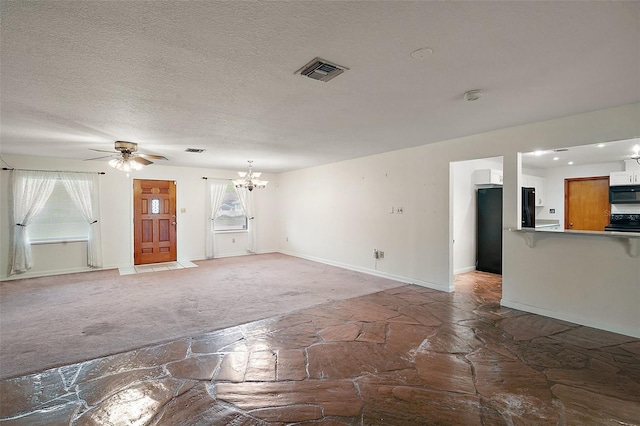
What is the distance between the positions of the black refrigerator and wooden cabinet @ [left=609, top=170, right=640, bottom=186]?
2.47 meters

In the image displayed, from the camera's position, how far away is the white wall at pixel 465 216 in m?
6.14

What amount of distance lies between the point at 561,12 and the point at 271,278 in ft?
17.7

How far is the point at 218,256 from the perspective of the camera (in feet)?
27.7

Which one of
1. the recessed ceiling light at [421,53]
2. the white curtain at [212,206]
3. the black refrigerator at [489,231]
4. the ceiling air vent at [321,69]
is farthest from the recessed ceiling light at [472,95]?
the white curtain at [212,206]

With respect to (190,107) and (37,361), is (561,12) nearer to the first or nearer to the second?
(190,107)

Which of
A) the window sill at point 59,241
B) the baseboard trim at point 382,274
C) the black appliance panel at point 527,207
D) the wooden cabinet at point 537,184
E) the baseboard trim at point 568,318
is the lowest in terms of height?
the baseboard trim at point 568,318

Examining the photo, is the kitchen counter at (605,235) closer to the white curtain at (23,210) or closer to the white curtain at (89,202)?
the white curtain at (89,202)

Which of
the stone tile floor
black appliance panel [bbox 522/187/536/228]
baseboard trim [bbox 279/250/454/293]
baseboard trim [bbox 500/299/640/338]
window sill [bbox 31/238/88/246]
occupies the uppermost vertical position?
black appliance panel [bbox 522/187/536/228]

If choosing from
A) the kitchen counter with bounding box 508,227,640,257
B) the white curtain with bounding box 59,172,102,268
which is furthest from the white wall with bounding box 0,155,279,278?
the kitchen counter with bounding box 508,227,640,257

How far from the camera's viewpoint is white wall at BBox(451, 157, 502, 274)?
242 inches

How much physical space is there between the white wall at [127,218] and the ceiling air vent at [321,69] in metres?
6.42

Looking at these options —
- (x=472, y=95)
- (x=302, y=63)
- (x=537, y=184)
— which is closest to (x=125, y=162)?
(x=302, y=63)

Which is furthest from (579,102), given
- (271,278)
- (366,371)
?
(271,278)

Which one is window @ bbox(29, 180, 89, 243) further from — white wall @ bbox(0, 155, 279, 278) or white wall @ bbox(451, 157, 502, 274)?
white wall @ bbox(451, 157, 502, 274)
